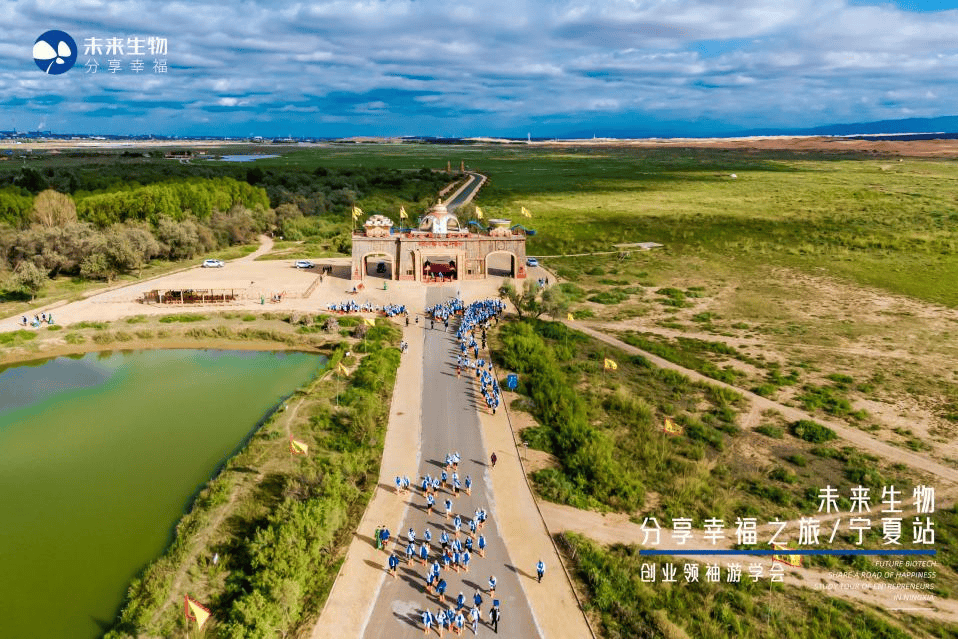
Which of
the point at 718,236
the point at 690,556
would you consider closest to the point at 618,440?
the point at 690,556

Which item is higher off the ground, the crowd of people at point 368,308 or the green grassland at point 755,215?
the green grassland at point 755,215

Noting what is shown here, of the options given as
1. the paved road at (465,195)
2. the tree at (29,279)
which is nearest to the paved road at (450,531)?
the tree at (29,279)

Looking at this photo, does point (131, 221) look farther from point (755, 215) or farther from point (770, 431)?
point (755, 215)

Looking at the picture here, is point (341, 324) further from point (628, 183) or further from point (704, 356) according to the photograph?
point (628, 183)

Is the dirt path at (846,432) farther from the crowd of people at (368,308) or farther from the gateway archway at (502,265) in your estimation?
the gateway archway at (502,265)

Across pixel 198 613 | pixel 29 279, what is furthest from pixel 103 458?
pixel 29 279

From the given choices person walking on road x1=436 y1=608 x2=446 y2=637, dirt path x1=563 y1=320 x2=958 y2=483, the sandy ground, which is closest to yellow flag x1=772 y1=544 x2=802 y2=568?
the sandy ground
